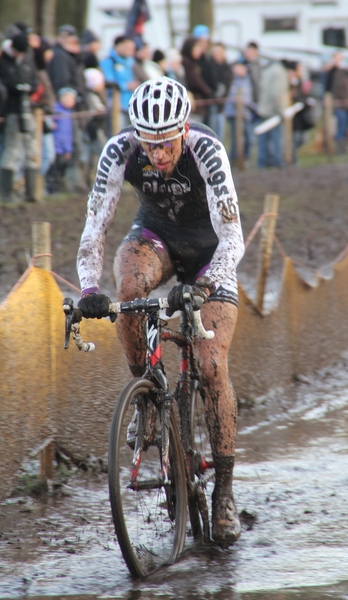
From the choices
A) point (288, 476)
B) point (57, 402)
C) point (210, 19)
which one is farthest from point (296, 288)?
point (210, 19)

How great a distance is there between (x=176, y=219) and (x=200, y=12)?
76.5 ft

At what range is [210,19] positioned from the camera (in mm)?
27578

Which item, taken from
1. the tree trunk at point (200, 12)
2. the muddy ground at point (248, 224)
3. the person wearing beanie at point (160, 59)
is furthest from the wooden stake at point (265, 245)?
the tree trunk at point (200, 12)

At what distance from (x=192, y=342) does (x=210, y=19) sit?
24006 mm

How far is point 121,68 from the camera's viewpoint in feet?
54.2

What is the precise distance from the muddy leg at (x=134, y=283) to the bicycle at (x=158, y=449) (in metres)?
→ 0.11

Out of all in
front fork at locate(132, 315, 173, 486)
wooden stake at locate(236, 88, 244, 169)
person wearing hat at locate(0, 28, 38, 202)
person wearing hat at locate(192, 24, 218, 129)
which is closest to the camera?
front fork at locate(132, 315, 173, 486)

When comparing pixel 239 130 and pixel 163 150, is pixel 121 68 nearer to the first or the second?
pixel 239 130

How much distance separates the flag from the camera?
18.9 m

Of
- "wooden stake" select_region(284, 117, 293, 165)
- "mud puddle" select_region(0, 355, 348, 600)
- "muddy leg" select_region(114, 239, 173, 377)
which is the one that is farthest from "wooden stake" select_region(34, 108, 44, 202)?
"wooden stake" select_region(284, 117, 293, 165)

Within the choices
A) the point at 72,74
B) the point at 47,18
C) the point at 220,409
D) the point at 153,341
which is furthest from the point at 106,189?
the point at 47,18

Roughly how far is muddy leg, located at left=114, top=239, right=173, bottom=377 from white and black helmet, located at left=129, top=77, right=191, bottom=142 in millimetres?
631

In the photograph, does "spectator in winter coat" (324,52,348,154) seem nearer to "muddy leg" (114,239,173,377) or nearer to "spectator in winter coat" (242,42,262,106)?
"spectator in winter coat" (242,42,262,106)

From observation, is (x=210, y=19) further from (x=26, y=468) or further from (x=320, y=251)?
(x=26, y=468)
